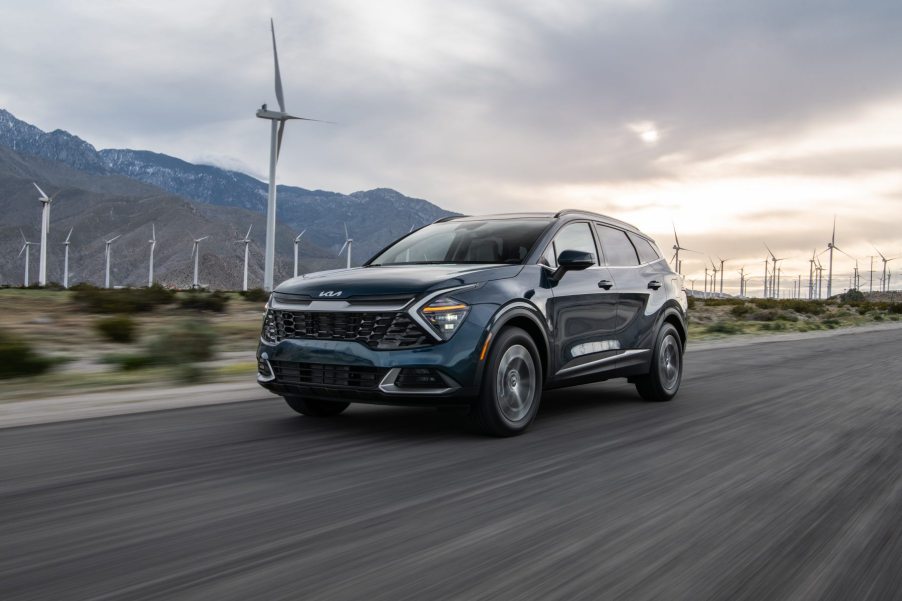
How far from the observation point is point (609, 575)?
3445 mm

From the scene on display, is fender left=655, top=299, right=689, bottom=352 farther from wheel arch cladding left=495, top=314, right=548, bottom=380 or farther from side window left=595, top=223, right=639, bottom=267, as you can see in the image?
wheel arch cladding left=495, top=314, right=548, bottom=380

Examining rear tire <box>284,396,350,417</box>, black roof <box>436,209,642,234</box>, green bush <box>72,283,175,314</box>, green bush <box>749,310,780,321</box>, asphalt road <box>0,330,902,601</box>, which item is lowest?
asphalt road <box>0,330,902,601</box>

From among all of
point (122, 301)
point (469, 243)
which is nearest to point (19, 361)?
point (469, 243)

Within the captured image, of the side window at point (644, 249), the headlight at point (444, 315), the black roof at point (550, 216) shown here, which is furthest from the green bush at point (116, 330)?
the headlight at point (444, 315)

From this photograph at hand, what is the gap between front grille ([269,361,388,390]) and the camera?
607 cm

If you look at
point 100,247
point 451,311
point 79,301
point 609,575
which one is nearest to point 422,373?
point 451,311

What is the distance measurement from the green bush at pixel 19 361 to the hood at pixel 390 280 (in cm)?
529

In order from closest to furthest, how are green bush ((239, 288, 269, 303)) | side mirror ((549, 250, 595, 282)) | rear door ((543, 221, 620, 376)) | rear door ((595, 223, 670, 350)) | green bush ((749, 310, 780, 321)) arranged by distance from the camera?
side mirror ((549, 250, 595, 282)), rear door ((543, 221, 620, 376)), rear door ((595, 223, 670, 350)), green bush ((239, 288, 269, 303)), green bush ((749, 310, 780, 321))

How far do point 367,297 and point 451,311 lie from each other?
581 mm

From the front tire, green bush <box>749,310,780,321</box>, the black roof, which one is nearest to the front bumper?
the front tire

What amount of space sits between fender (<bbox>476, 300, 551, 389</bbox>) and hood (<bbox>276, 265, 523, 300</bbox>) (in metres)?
0.25

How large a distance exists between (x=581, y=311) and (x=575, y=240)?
720 millimetres

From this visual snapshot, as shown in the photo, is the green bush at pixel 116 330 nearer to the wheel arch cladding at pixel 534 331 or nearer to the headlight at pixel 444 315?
the wheel arch cladding at pixel 534 331

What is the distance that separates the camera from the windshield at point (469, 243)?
7.39 metres
